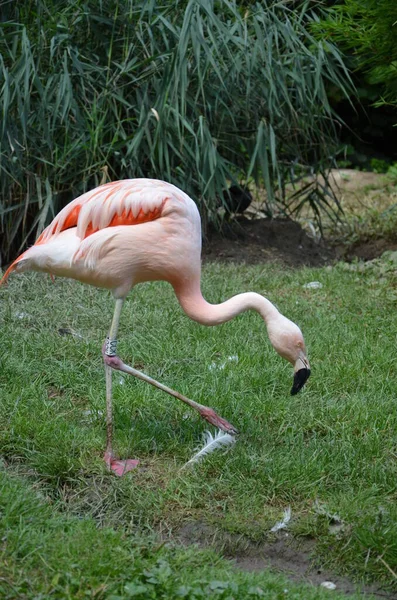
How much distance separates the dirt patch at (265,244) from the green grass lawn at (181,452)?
68.0 inches

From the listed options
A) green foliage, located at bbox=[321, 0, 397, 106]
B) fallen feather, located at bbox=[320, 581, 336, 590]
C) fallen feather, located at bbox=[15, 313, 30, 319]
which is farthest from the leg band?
green foliage, located at bbox=[321, 0, 397, 106]

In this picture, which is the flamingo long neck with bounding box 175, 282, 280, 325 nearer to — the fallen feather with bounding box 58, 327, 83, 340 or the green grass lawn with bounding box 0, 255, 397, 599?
the green grass lawn with bounding box 0, 255, 397, 599

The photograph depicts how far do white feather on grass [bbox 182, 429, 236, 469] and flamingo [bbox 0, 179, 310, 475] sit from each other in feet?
0.20

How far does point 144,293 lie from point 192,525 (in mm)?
2988

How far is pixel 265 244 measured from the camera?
25.9 ft

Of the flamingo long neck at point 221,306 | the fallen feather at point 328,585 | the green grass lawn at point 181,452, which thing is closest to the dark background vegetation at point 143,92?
the green grass lawn at point 181,452

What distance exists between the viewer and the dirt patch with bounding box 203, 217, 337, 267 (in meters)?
7.61

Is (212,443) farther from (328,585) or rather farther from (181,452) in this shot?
(328,585)

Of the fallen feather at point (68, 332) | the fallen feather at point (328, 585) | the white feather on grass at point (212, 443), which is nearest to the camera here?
the fallen feather at point (328, 585)

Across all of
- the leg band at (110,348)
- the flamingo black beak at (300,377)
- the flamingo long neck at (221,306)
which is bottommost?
the flamingo black beak at (300,377)

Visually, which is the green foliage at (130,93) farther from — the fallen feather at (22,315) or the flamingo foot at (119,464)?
the flamingo foot at (119,464)

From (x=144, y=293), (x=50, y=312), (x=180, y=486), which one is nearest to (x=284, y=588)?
(x=180, y=486)

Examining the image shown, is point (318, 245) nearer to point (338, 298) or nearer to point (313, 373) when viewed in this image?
point (338, 298)

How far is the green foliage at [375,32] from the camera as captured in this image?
4.95 m
